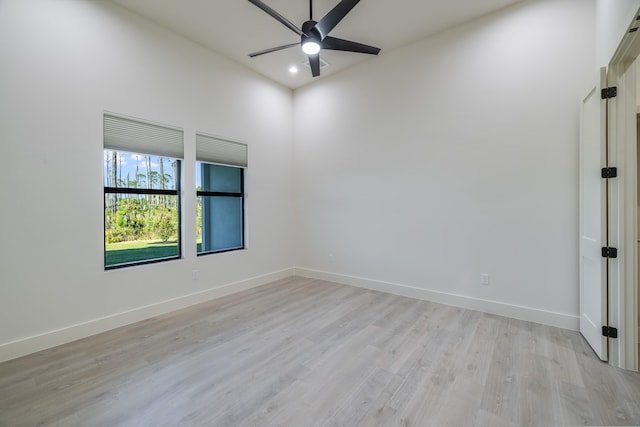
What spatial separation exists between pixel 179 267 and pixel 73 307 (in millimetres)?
1078

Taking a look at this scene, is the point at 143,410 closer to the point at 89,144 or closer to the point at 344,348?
the point at 344,348

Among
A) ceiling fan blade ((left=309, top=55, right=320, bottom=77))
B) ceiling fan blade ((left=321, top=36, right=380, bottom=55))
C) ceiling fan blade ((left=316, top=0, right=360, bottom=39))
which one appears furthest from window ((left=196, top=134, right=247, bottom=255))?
ceiling fan blade ((left=316, top=0, right=360, bottom=39))

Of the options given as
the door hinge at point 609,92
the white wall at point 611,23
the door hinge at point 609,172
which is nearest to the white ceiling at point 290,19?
the white wall at point 611,23

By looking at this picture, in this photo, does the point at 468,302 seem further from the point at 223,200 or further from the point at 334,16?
the point at 223,200

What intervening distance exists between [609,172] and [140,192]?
15.0 ft

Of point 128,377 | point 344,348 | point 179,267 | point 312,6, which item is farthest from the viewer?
point 179,267

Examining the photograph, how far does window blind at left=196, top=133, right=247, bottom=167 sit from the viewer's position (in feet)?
12.8

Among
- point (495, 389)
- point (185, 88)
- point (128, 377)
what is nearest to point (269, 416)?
point (128, 377)

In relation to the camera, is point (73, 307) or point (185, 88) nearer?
point (73, 307)

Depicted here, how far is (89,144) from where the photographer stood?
286 cm

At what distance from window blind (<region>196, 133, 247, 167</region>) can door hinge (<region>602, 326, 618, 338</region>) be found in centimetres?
449

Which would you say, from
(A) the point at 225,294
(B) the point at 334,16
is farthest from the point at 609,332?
(A) the point at 225,294

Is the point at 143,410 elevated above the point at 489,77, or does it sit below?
below

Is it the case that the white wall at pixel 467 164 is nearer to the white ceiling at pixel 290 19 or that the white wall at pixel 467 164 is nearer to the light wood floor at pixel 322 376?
the white ceiling at pixel 290 19
